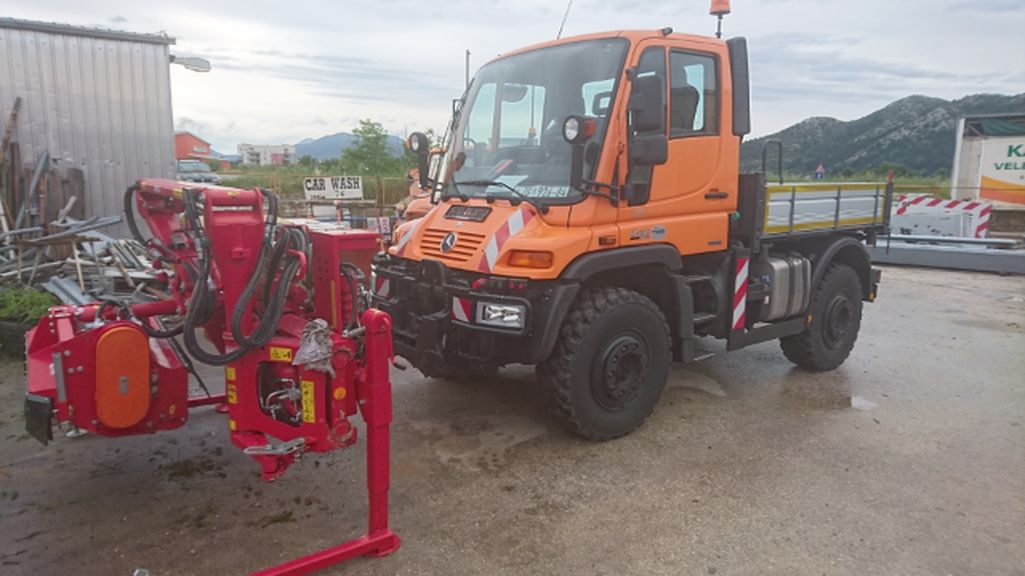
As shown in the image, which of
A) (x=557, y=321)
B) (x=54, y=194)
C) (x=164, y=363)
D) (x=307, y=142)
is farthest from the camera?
(x=307, y=142)

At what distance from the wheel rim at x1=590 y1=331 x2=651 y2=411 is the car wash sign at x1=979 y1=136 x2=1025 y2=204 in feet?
60.4

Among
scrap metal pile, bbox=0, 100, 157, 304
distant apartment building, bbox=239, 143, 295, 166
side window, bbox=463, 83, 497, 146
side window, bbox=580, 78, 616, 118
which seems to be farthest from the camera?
distant apartment building, bbox=239, 143, 295, 166

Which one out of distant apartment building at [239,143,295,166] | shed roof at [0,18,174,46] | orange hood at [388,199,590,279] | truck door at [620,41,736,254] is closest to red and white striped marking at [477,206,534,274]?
orange hood at [388,199,590,279]

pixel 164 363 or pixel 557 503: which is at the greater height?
pixel 164 363

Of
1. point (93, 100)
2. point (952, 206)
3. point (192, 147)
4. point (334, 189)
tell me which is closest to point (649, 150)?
point (93, 100)

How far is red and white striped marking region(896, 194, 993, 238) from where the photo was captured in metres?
14.2

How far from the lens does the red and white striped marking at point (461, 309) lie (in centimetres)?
410

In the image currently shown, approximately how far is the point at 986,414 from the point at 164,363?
573 centimetres

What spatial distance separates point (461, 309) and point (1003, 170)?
781 inches

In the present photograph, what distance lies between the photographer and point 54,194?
303 inches

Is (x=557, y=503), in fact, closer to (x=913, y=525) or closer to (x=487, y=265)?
(x=487, y=265)

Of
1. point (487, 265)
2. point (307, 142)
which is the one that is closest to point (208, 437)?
point (487, 265)

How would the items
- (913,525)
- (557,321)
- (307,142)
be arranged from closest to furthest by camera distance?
1. (913,525)
2. (557,321)
3. (307,142)

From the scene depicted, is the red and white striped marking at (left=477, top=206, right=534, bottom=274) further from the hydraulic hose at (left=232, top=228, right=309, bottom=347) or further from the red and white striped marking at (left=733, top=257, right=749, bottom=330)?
the red and white striped marking at (left=733, top=257, right=749, bottom=330)
